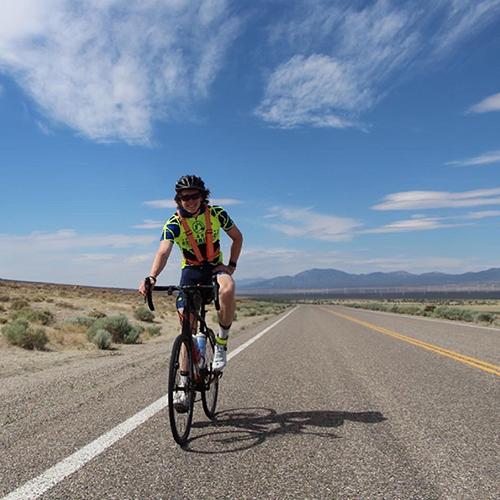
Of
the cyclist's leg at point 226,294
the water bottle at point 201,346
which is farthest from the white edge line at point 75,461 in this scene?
the cyclist's leg at point 226,294

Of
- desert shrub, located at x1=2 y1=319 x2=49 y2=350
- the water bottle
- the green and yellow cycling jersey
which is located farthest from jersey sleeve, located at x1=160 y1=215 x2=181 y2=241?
desert shrub, located at x1=2 y1=319 x2=49 y2=350

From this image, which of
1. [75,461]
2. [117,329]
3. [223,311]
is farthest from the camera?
[117,329]

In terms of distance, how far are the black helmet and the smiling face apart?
0.04 meters

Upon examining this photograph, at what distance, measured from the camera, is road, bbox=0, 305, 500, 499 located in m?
3.51

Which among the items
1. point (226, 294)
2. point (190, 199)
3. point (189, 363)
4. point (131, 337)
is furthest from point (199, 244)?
point (131, 337)

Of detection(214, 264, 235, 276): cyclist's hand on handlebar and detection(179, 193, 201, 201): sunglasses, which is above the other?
detection(179, 193, 201, 201): sunglasses

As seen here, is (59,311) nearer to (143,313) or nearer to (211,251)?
(143,313)

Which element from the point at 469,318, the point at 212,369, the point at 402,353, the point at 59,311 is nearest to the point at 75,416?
the point at 212,369

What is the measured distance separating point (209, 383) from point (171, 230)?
1.63m

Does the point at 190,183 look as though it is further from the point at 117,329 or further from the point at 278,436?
the point at 117,329

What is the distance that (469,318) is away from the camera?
30.9 meters

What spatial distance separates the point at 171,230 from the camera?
5180mm

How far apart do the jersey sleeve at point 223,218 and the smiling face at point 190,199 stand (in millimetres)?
257

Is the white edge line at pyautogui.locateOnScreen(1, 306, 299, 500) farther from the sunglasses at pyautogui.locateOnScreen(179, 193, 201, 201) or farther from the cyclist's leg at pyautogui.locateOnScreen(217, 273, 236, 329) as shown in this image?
the sunglasses at pyautogui.locateOnScreen(179, 193, 201, 201)
